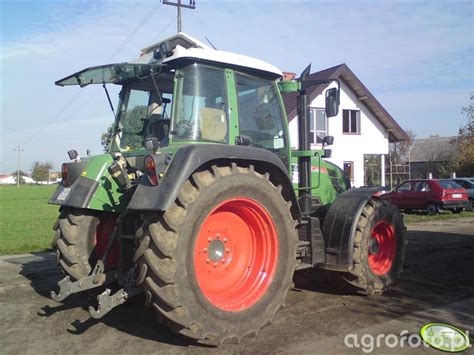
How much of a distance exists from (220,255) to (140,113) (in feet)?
7.02

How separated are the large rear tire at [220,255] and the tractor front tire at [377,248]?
135cm

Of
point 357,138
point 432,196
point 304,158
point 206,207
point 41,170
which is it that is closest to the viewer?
point 206,207

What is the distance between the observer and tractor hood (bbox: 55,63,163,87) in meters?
5.01

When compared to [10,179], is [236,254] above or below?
above

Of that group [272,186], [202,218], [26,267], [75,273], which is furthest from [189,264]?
[26,267]

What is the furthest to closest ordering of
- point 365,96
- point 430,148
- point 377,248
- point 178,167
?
point 430,148, point 365,96, point 377,248, point 178,167

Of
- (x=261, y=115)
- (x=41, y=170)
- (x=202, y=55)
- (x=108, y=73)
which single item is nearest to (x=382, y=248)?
(x=261, y=115)

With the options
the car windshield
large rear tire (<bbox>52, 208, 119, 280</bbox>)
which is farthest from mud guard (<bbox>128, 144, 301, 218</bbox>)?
the car windshield

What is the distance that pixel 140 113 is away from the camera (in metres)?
5.68

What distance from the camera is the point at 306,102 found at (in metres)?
6.02

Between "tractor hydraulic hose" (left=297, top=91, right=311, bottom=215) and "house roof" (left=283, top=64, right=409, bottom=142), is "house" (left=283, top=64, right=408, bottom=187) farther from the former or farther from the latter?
"tractor hydraulic hose" (left=297, top=91, right=311, bottom=215)

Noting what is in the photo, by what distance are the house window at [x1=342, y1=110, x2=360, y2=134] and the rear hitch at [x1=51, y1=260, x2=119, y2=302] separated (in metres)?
26.2

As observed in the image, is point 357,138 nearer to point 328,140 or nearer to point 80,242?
point 328,140

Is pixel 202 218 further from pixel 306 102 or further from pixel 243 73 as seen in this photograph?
pixel 306 102
